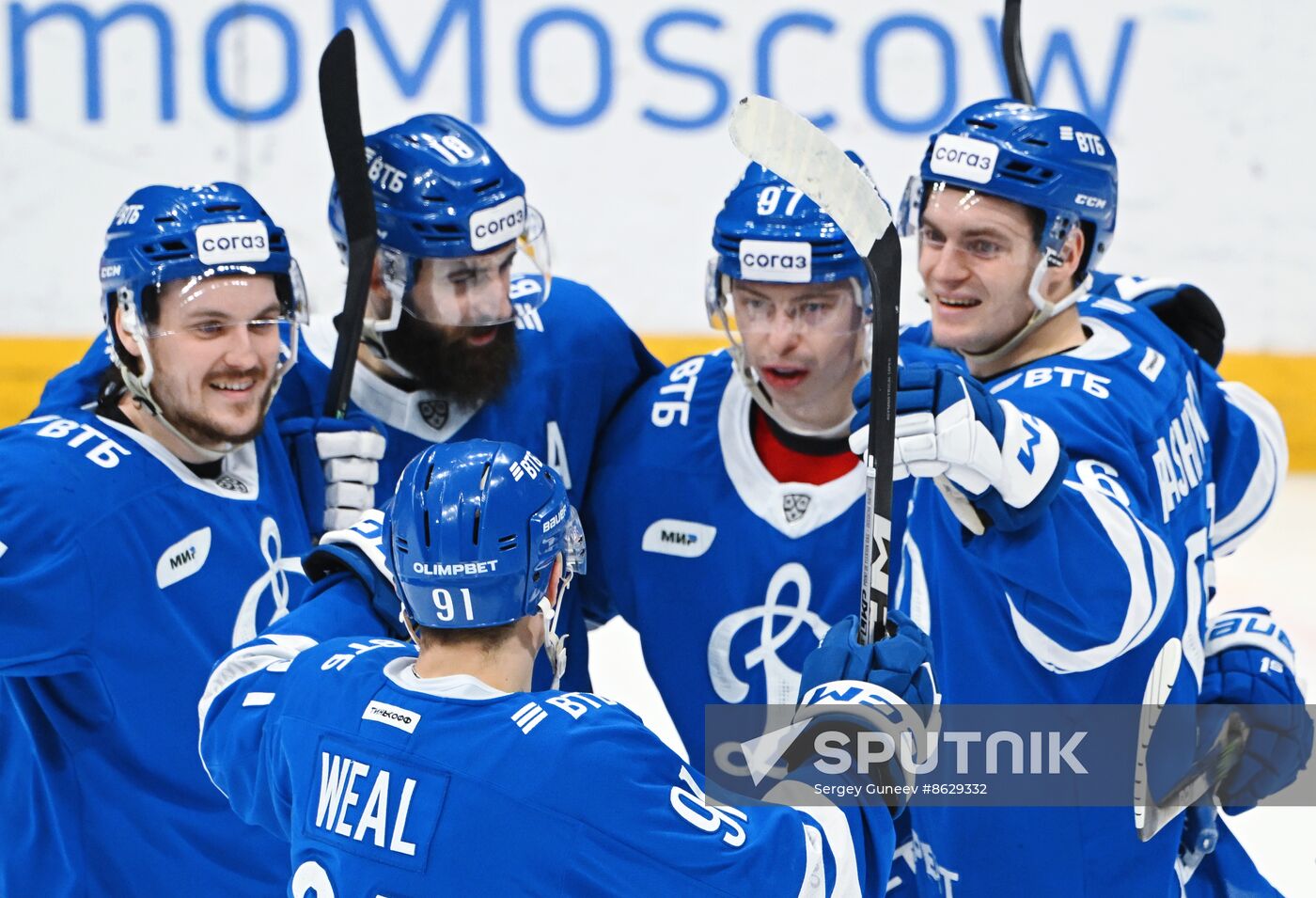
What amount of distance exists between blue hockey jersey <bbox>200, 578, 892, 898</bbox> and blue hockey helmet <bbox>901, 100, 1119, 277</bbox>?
105 cm

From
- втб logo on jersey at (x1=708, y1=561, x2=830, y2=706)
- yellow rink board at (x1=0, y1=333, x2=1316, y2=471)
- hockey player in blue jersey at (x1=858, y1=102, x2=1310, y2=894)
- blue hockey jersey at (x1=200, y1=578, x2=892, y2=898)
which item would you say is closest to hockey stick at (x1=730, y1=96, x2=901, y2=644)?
hockey player in blue jersey at (x1=858, y1=102, x2=1310, y2=894)

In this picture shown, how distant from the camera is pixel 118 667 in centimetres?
238

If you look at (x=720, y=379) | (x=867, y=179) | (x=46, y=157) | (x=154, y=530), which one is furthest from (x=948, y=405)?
(x=46, y=157)

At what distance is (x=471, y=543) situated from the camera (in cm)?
183

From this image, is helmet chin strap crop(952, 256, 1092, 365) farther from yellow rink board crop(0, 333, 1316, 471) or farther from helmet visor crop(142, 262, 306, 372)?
yellow rink board crop(0, 333, 1316, 471)

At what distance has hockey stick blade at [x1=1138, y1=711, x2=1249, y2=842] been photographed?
2.57 meters

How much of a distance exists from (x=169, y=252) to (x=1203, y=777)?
5.52 ft

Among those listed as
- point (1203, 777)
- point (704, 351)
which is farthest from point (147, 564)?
point (704, 351)

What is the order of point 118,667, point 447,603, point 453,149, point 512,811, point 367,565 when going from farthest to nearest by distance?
point 453,149 < point 118,667 < point 367,565 < point 447,603 < point 512,811

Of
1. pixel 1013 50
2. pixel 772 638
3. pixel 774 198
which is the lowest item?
pixel 772 638

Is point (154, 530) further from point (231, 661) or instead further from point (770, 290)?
point (770, 290)

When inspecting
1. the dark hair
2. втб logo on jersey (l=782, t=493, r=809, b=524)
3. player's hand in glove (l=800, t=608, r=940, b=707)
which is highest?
the dark hair

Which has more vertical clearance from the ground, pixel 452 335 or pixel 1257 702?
pixel 452 335

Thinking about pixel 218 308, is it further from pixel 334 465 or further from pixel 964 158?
pixel 964 158
